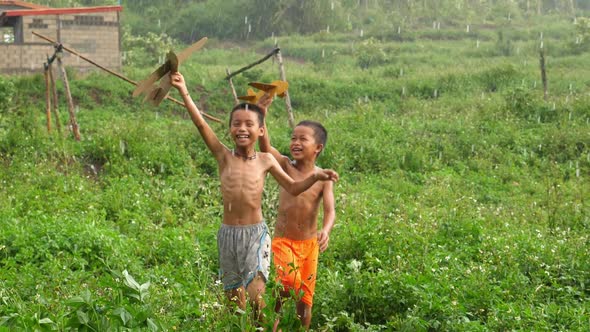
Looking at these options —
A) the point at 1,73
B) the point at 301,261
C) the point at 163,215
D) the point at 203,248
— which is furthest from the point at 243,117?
the point at 1,73

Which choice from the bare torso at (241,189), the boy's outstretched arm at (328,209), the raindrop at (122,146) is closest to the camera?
the bare torso at (241,189)

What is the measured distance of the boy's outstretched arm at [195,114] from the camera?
13.8 ft

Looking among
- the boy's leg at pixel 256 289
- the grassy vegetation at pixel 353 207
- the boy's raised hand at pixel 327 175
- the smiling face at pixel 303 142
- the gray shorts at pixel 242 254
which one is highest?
the smiling face at pixel 303 142

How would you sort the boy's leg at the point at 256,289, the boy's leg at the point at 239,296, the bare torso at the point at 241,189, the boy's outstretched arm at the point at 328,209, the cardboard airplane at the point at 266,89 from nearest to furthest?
the boy's leg at the point at 239,296 < the boy's leg at the point at 256,289 < the bare torso at the point at 241,189 < the boy's outstretched arm at the point at 328,209 < the cardboard airplane at the point at 266,89

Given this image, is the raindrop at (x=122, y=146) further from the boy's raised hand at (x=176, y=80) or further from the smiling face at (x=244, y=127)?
the boy's raised hand at (x=176, y=80)

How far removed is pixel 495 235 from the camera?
24.1ft

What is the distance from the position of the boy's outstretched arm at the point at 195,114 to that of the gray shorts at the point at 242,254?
1.52 ft

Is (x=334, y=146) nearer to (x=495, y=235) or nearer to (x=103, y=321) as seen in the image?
(x=495, y=235)

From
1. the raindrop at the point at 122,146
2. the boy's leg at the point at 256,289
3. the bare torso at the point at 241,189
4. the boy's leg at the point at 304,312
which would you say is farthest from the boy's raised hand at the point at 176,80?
the raindrop at the point at 122,146

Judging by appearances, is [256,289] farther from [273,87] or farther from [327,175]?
[273,87]

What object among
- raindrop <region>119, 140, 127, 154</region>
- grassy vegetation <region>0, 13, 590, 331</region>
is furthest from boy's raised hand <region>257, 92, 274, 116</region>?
raindrop <region>119, 140, 127, 154</region>

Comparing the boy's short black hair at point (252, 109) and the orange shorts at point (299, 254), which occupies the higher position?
the boy's short black hair at point (252, 109)

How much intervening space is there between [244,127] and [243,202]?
44 cm

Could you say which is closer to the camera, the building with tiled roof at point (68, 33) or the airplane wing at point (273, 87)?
the airplane wing at point (273, 87)
